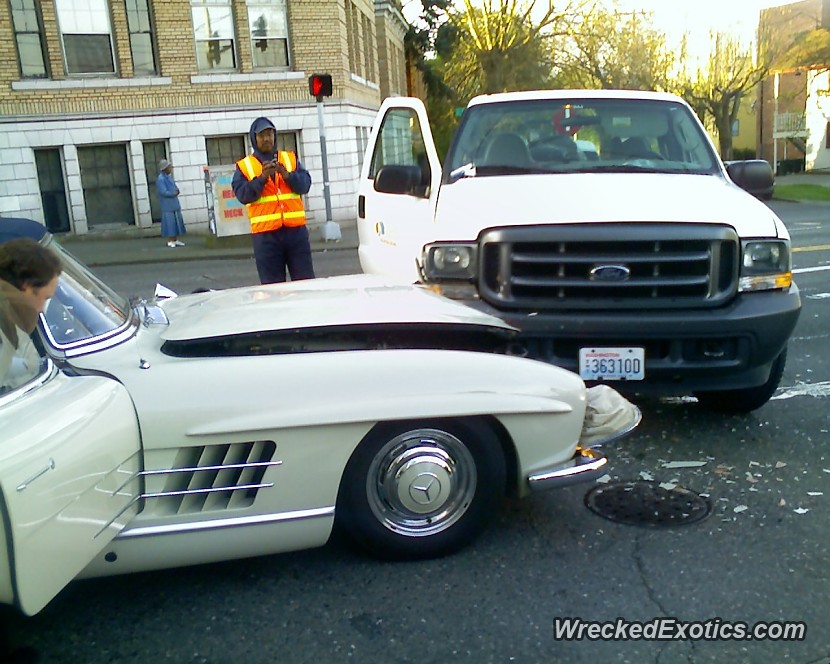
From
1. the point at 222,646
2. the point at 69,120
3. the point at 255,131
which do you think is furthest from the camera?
the point at 69,120

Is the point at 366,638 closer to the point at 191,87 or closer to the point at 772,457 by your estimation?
the point at 772,457

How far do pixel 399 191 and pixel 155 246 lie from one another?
13.8 meters

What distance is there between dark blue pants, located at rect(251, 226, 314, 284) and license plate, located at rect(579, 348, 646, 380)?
3346mm

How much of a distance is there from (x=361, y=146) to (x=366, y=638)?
868 inches

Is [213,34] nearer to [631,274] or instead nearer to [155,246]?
[155,246]

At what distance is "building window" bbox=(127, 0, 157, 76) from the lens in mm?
19891

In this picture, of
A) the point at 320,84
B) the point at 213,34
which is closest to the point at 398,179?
the point at 320,84

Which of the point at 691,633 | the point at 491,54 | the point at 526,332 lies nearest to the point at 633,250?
the point at 526,332

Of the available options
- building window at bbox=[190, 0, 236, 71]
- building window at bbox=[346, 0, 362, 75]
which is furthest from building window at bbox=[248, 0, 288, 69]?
building window at bbox=[346, 0, 362, 75]

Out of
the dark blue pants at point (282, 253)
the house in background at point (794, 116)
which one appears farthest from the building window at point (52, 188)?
the house in background at point (794, 116)

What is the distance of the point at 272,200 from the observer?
23.4 ft

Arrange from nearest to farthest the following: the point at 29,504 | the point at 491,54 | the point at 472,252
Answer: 1. the point at 29,504
2. the point at 472,252
3. the point at 491,54

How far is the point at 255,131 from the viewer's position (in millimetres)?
7070

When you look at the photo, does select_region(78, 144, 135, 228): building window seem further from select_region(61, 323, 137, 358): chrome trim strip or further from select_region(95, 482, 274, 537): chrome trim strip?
select_region(95, 482, 274, 537): chrome trim strip
